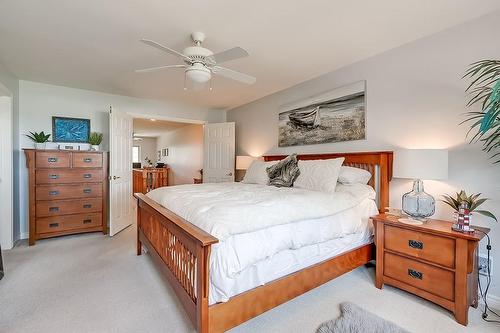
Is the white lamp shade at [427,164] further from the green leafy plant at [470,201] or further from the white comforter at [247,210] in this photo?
the white comforter at [247,210]

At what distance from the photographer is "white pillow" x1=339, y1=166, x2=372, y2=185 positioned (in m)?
2.64

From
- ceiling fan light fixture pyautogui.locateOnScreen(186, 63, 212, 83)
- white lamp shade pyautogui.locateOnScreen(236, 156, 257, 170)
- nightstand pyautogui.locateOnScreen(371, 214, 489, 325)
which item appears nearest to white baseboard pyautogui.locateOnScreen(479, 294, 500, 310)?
nightstand pyautogui.locateOnScreen(371, 214, 489, 325)

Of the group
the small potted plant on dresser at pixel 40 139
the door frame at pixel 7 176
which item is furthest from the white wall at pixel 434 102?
the door frame at pixel 7 176

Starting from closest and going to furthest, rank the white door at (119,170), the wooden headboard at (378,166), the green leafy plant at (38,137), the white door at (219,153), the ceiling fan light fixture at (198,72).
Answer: the ceiling fan light fixture at (198,72) → the wooden headboard at (378,166) → the green leafy plant at (38,137) → the white door at (119,170) → the white door at (219,153)

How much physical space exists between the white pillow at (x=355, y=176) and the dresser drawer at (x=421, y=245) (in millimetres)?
606

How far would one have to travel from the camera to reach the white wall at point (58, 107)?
360 cm

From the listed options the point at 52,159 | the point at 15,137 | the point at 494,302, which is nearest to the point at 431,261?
the point at 494,302

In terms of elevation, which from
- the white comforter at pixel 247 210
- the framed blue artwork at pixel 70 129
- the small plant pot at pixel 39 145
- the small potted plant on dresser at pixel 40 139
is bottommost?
the white comforter at pixel 247 210

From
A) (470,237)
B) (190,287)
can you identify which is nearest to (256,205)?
(190,287)

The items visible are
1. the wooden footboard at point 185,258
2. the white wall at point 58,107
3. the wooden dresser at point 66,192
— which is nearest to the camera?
the wooden footboard at point 185,258

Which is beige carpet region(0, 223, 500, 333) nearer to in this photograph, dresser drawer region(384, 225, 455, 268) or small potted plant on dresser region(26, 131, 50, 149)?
dresser drawer region(384, 225, 455, 268)

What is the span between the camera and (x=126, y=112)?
14.0ft

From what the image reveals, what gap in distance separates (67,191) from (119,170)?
0.75 metres

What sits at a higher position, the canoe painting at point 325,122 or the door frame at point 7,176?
the canoe painting at point 325,122
